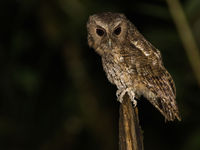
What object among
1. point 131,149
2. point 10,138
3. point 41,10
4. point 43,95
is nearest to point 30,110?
point 43,95

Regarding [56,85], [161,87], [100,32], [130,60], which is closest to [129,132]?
[161,87]

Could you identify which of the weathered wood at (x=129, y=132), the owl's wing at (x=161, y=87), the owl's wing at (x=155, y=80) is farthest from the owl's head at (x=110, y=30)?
the weathered wood at (x=129, y=132)

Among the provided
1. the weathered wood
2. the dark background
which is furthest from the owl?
the weathered wood

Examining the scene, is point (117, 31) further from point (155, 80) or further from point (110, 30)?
point (155, 80)

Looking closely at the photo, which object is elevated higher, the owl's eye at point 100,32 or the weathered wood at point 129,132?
the owl's eye at point 100,32

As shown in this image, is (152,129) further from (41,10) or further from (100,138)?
(41,10)

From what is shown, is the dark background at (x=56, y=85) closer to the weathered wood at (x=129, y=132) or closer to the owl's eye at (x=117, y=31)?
the owl's eye at (x=117, y=31)
